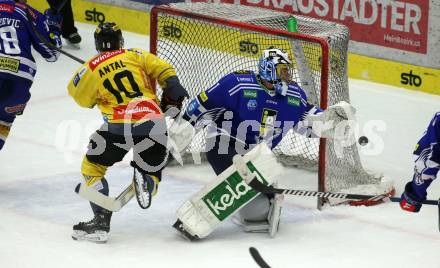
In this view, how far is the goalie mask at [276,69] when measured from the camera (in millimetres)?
6586

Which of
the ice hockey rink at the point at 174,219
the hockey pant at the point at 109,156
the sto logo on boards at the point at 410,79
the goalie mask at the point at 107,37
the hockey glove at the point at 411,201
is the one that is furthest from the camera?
the sto logo on boards at the point at 410,79

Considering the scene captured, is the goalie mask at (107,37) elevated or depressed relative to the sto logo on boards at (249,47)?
elevated

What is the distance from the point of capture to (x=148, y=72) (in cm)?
646

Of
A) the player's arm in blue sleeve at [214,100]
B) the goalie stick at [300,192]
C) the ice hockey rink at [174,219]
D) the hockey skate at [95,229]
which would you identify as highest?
the player's arm in blue sleeve at [214,100]

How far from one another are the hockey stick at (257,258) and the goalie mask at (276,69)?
3.31 feet

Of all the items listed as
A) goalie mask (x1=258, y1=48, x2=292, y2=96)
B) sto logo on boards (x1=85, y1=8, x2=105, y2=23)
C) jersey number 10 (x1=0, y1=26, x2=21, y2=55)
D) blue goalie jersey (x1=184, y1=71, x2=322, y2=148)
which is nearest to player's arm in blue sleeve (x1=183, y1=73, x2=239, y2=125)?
blue goalie jersey (x1=184, y1=71, x2=322, y2=148)

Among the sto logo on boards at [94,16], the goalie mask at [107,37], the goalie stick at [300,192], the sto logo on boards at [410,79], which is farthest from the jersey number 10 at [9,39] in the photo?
the sto logo on boards at [94,16]

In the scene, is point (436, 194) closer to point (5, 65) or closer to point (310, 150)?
point (310, 150)

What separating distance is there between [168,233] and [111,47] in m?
1.07

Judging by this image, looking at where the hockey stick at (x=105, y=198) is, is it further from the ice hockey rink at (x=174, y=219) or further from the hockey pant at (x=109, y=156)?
the ice hockey rink at (x=174, y=219)

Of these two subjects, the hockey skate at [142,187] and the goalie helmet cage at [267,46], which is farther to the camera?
the goalie helmet cage at [267,46]

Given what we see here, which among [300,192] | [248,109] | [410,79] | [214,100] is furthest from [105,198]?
[410,79]

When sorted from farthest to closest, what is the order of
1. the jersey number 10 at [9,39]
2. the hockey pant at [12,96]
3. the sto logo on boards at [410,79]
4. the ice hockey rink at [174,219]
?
the sto logo on boards at [410,79], the hockey pant at [12,96], the jersey number 10 at [9,39], the ice hockey rink at [174,219]

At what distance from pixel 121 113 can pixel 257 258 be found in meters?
1.06
